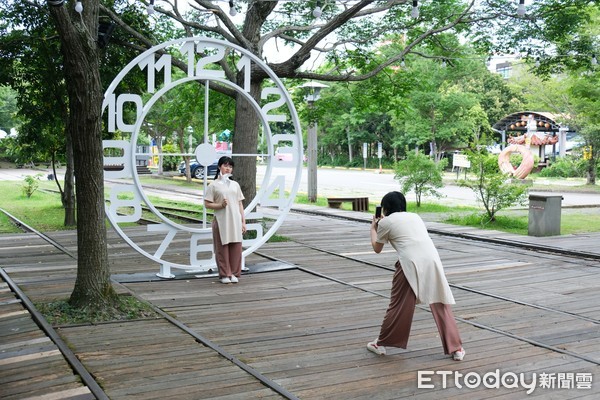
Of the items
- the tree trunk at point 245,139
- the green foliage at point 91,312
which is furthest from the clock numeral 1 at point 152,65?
the tree trunk at point 245,139

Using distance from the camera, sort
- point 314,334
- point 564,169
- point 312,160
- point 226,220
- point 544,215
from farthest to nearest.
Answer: point 564,169, point 312,160, point 544,215, point 226,220, point 314,334

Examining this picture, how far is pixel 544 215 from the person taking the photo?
13.8 meters

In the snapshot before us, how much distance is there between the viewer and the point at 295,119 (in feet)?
34.0

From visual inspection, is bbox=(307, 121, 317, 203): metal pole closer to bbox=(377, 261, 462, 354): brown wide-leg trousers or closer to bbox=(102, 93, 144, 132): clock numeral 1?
bbox=(102, 93, 144, 132): clock numeral 1

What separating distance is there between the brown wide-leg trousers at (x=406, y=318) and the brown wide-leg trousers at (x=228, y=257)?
12.1 ft

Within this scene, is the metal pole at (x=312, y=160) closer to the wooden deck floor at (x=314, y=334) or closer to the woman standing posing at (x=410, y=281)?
the wooden deck floor at (x=314, y=334)

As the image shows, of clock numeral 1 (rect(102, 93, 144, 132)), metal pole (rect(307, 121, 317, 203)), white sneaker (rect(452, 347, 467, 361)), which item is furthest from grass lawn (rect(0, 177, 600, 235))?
white sneaker (rect(452, 347, 467, 361))

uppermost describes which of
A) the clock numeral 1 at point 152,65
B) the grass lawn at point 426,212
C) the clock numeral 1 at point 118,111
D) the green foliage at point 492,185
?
the clock numeral 1 at point 152,65

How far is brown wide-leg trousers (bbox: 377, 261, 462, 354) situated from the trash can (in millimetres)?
8839

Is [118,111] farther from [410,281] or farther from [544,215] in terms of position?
[544,215]

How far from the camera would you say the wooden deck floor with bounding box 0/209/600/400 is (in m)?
5.17

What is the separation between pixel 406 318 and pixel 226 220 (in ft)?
12.5

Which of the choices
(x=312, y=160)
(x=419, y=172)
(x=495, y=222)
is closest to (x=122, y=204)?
(x=495, y=222)

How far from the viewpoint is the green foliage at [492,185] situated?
15461mm
